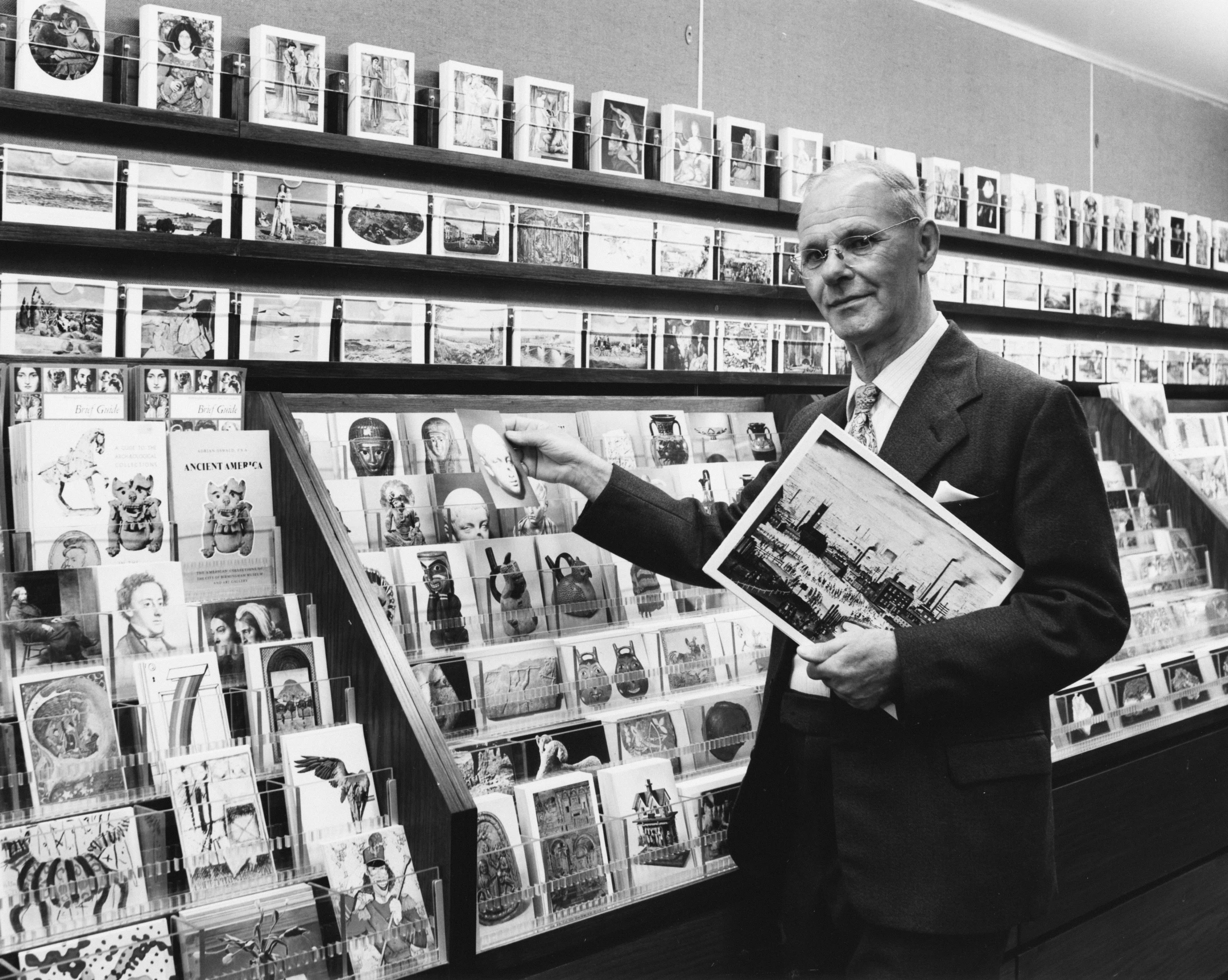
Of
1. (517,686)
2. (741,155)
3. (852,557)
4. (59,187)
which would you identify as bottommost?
(517,686)

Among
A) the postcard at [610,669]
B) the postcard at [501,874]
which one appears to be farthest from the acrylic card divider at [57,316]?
the postcard at [501,874]

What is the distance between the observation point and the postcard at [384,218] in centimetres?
271

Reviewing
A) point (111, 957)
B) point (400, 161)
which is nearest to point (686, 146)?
point (400, 161)

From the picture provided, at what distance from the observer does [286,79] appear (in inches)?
102

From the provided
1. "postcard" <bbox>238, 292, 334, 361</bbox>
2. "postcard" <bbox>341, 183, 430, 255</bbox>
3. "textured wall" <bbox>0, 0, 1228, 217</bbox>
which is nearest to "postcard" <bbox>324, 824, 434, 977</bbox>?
"postcard" <bbox>238, 292, 334, 361</bbox>

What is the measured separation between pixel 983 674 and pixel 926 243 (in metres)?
0.64

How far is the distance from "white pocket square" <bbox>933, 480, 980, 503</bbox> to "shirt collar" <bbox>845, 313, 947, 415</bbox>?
0.54 ft

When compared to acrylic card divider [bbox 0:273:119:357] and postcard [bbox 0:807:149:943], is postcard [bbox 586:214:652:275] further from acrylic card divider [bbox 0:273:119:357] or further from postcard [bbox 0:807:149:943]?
postcard [bbox 0:807:149:943]

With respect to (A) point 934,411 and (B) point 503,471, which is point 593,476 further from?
(A) point 934,411

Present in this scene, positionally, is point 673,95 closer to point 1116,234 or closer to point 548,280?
point 548,280

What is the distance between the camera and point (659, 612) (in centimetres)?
250

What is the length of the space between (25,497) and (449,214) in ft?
4.30

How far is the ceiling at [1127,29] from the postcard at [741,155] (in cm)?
131

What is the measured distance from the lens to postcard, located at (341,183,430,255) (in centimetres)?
271
